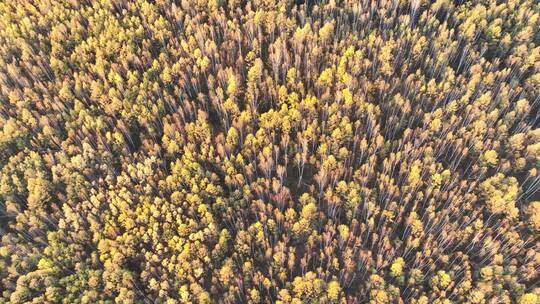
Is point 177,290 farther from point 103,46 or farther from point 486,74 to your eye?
point 486,74

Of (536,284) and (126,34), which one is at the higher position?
(126,34)

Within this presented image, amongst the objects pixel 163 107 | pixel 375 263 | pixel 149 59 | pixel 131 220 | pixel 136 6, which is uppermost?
pixel 136 6

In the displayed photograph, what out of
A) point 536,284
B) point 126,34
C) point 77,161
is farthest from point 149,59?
point 536,284

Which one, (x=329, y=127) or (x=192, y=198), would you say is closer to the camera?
(x=192, y=198)

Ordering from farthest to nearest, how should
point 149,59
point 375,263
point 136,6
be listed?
point 136,6 → point 149,59 → point 375,263

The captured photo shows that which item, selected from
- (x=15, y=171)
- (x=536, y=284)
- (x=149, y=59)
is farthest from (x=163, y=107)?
(x=536, y=284)

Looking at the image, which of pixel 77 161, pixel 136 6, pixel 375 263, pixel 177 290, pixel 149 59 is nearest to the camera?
pixel 177 290
